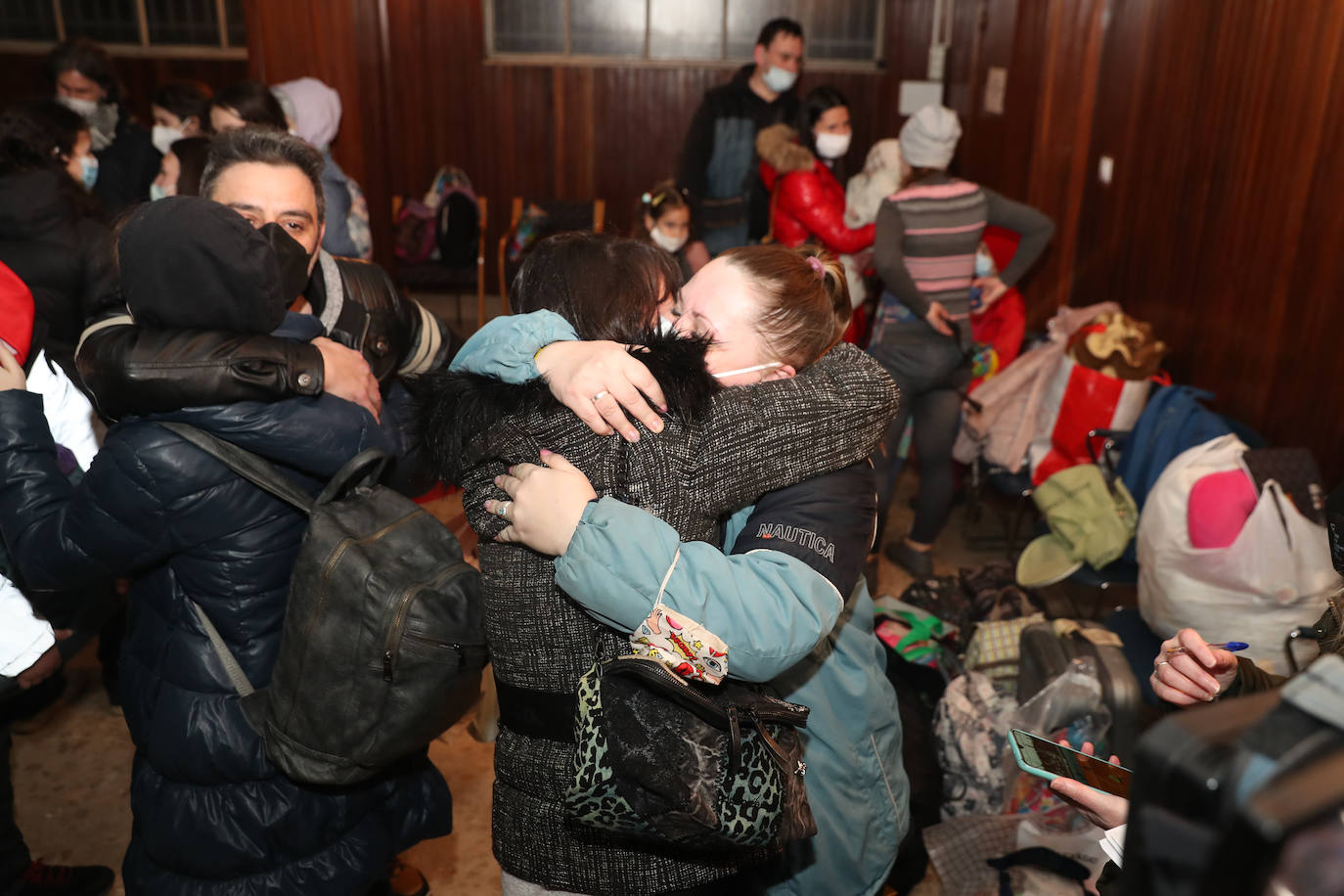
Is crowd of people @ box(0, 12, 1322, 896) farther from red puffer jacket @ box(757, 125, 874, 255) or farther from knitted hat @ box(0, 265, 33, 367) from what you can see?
red puffer jacket @ box(757, 125, 874, 255)

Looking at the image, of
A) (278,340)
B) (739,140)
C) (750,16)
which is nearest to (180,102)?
(739,140)

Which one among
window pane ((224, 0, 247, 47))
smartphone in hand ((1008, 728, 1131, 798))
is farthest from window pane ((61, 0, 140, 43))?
smartphone in hand ((1008, 728, 1131, 798))

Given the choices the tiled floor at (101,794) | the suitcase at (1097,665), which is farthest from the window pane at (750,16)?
the tiled floor at (101,794)

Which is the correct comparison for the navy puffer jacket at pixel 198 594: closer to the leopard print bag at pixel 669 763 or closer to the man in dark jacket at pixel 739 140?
the leopard print bag at pixel 669 763

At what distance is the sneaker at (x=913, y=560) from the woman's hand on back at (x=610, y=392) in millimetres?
2893

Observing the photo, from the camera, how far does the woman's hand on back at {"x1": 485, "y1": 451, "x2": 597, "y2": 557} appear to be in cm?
103

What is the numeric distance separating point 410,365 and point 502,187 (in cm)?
567

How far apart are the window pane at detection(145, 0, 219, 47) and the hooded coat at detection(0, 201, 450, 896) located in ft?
23.9

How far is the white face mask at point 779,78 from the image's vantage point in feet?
15.3

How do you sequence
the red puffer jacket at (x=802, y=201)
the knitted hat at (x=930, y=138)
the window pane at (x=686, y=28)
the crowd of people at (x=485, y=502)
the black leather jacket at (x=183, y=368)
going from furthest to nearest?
the window pane at (x=686, y=28), the red puffer jacket at (x=802, y=201), the knitted hat at (x=930, y=138), the black leather jacket at (x=183, y=368), the crowd of people at (x=485, y=502)

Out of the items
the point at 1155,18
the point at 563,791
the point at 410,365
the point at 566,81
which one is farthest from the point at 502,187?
the point at 563,791

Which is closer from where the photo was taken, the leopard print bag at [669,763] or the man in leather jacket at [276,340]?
the leopard print bag at [669,763]

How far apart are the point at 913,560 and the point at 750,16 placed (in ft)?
15.6

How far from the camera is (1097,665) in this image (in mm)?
2402
